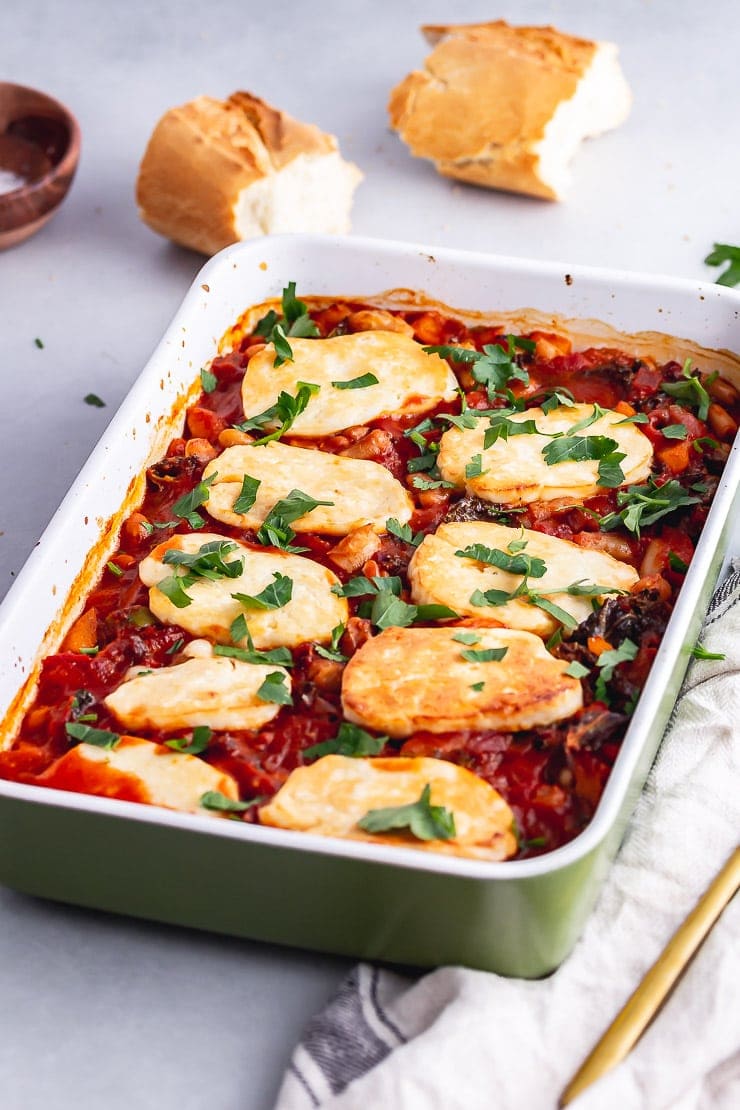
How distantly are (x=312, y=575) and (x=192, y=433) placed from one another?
0.82m

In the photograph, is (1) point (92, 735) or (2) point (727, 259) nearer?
(1) point (92, 735)

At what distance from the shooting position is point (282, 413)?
4.21 metres

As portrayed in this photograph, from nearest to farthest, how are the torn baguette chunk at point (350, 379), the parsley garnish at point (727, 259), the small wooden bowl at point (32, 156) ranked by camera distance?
the torn baguette chunk at point (350, 379), the parsley garnish at point (727, 259), the small wooden bowl at point (32, 156)

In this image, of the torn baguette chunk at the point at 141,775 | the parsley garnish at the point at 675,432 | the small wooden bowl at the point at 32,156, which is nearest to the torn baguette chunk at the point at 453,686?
the torn baguette chunk at the point at 141,775

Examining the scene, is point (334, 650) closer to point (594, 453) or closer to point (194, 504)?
point (194, 504)

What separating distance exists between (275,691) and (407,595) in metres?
0.48

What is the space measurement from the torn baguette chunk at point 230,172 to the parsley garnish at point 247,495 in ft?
5.42

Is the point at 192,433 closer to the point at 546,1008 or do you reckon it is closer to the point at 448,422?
the point at 448,422

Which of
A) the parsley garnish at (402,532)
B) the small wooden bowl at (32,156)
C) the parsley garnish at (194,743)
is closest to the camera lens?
the parsley garnish at (194,743)

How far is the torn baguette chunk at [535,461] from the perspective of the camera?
13.0ft

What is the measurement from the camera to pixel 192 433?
14.3ft

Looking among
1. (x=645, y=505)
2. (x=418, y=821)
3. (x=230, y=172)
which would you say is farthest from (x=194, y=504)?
(x=230, y=172)

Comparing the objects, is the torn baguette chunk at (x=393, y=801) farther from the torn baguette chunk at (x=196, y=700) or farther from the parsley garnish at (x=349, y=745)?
the torn baguette chunk at (x=196, y=700)

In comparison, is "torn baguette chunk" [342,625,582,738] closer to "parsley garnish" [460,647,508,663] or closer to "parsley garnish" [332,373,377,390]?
"parsley garnish" [460,647,508,663]
